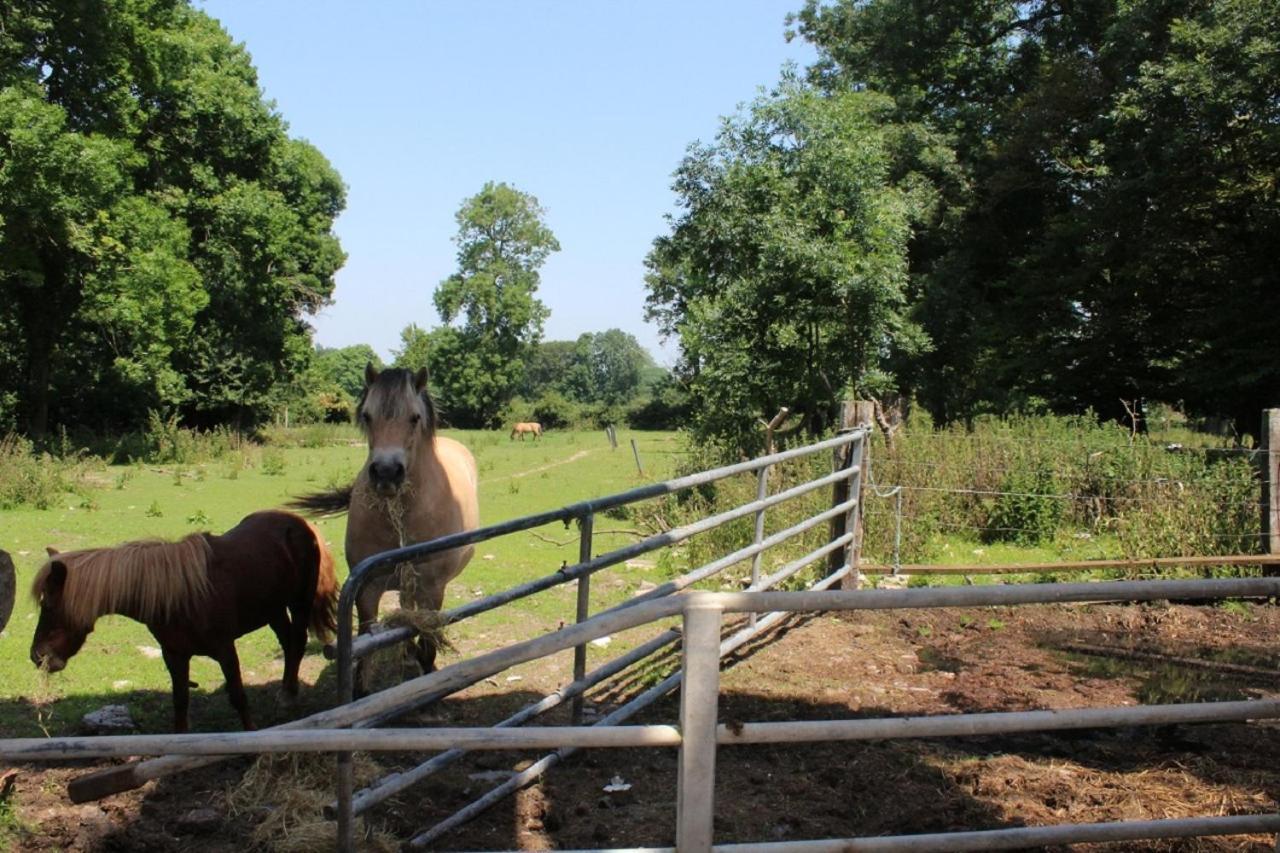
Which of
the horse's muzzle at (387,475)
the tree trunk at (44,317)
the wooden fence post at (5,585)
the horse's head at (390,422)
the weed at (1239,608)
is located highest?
the tree trunk at (44,317)

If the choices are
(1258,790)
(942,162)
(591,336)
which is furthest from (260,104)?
(591,336)

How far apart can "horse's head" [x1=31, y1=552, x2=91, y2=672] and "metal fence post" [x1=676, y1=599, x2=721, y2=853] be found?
3289 millimetres

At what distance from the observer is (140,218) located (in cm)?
1967

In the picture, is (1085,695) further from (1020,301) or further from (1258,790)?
(1020,301)

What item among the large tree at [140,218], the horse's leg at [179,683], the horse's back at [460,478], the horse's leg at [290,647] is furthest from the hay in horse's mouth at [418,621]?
the large tree at [140,218]

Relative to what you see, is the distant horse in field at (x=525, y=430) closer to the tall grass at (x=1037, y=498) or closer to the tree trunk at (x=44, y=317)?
→ the tree trunk at (x=44, y=317)

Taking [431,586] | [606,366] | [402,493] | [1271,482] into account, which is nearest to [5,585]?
[402,493]

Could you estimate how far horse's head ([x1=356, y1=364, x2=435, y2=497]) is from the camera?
13.9ft

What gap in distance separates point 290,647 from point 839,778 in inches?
117

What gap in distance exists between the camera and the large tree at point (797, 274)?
47.8 feet

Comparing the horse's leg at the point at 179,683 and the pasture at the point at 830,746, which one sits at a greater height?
the horse's leg at the point at 179,683

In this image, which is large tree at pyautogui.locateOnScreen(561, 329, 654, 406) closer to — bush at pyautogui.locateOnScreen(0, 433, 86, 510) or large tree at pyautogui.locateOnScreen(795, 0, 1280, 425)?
large tree at pyautogui.locateOnScreen(795, 0, 1280, 425)

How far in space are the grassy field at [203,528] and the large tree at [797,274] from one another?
85.9 inches

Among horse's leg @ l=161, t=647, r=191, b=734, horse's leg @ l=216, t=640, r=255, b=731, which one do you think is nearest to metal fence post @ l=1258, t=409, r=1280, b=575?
horse's leg @ l=216, t=640, r=255, b=731
